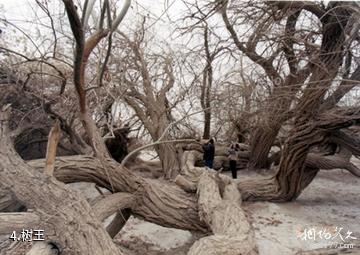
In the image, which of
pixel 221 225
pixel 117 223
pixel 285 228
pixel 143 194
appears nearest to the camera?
pixel 221 225

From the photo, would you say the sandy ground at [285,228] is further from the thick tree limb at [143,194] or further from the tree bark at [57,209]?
the tree bark at [57,209]

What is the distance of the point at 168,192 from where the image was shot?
4.86m

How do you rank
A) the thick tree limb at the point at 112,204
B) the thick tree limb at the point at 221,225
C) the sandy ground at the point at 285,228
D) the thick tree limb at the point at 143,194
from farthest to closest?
the sandy ground at the point at 285,228, the thick tree limb at the point at 143,194, the thick tree limb at the point at 112,204, the thick tree limb at the point at 221,225

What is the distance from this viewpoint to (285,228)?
17.9 feet

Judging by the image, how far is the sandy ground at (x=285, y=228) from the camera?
4775 mm

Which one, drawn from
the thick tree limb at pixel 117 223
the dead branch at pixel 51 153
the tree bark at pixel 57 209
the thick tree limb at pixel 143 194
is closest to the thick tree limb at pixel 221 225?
the thick tree limb at pixel 143 194

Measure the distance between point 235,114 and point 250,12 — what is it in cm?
278

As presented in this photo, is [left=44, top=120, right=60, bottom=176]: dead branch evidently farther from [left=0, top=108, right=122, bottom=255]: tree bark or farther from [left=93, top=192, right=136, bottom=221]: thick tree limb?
[left=93, top=192, right=136, bottom=221]: thick tree limb

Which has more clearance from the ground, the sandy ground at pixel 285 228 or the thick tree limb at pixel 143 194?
the thick tree limb at pixel 143 194

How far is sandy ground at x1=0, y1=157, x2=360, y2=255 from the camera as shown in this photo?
478 cm

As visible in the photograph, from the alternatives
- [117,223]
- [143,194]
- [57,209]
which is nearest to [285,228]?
[143,194]

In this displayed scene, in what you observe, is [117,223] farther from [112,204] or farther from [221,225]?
[221,225]

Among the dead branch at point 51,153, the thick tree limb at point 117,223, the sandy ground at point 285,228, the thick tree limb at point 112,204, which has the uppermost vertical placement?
the dead branch at point 51,153

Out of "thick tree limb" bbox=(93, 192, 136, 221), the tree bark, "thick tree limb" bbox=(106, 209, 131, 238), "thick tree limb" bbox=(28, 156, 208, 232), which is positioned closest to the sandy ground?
"thick tree limb" bbox=(106, 209, 131, 238)
